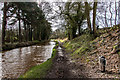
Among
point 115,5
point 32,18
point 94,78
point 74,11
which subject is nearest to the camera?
point 94,78

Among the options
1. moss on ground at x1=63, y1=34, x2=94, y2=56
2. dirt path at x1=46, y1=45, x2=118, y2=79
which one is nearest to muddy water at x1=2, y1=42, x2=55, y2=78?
dirt path at x1=46, y1=45, x2=118, y2=79

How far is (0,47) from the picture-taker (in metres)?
13.8

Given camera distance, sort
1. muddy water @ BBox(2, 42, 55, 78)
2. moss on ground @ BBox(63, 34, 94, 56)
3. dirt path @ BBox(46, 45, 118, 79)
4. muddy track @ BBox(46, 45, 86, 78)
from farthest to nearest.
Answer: moss on ground @ BBox(63, 34, 94, 56)
muddy water @ BBox(2, 42, 55, 78)
muddy track @ BBox(46, 45, 86, 78)
dirt path @ BBox(46, 45, 118, 79)

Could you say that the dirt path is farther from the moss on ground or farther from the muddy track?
the moss on ground

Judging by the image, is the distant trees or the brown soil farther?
the distant trees

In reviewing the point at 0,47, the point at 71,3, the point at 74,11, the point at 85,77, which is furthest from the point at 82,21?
the point at 85,77

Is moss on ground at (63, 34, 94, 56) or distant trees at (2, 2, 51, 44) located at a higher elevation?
distant trees at (2, 2, 51, 44)

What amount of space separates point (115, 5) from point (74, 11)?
1125cm

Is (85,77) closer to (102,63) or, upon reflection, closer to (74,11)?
(102,63)

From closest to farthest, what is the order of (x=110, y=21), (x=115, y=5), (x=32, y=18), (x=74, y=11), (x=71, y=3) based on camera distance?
(x=115, y=5), (x=110, y=21), (x=71, y=3), (x=74, y=11), (x=32, y=18)

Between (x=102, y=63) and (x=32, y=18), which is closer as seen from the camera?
(x=102, y=63)

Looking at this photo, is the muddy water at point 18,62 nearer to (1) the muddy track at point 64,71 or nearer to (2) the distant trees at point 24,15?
(1) the muddy track at point 64,71

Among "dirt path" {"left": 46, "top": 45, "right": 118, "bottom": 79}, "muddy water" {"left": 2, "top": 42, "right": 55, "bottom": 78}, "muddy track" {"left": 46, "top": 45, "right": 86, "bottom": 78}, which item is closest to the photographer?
"dirt path" {"left": 46, "top": 45, "right": 118, "bottom": 79}

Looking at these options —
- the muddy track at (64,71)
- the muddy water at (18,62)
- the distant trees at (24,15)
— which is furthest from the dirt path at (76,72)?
the distant trees at (24,15)
